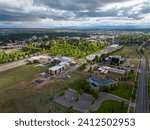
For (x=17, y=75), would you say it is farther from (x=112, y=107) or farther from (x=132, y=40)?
(x=132, y=40)

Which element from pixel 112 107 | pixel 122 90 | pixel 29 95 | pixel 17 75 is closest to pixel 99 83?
pixel 122 90

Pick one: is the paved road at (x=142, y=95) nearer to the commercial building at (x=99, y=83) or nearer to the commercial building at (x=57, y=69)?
the commercial building at (x=99, y=83)

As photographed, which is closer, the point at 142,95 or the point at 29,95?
the point at 29,95

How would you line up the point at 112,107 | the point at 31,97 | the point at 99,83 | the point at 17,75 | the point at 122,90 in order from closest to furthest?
the point at 112,107 → the point at 31,97 → the point at 122,90 → the point at 99,83 → the point at 17,75

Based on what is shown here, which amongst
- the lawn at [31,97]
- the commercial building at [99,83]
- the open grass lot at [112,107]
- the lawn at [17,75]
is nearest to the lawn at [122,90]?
the commercial building at [99,83]

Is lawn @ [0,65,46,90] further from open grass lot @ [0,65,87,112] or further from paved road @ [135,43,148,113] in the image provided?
paved road @ [135,43,148,113]

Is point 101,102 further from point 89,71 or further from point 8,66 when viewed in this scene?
point 8,66

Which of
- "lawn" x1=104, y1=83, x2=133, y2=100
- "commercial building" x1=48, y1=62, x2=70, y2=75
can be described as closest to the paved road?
"lawn" x1=104, y1=83, x2=133, y2=100
